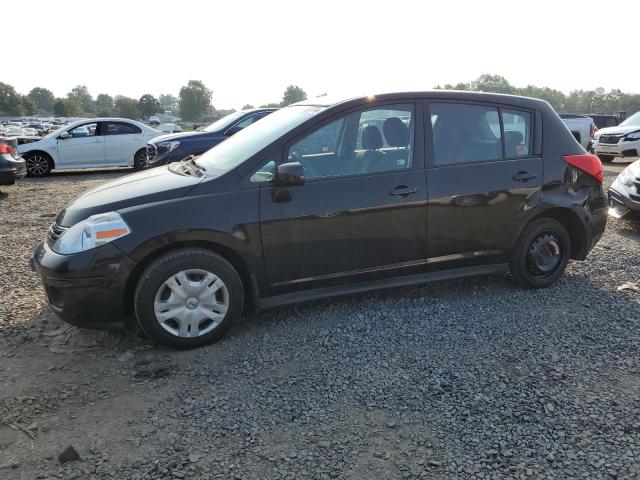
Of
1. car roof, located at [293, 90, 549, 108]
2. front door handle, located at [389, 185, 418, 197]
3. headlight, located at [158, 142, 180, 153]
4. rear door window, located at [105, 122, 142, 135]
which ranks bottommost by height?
front door handle, located at [389, 185, 418, 197]

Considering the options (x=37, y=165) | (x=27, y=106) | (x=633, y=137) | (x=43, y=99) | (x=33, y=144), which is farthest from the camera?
(x=43, y=99)

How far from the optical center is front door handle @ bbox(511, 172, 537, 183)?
434 centimetres

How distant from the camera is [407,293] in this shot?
4.54m

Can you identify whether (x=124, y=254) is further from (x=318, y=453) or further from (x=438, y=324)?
(x=438, y=324)

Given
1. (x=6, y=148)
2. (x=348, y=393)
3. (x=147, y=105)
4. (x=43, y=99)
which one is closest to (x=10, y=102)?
(x=147, y=105)

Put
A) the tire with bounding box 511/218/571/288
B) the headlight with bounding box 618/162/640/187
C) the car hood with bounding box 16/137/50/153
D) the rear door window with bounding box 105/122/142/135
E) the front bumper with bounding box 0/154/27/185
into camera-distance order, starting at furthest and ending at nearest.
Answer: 1. the rear door window with bounding box 105/122/142/135
2. the car hood with bounding box 16/137/50/153
3. the front bumper with bounding box 0/154/27/185
4. the headlight with bounding box 618/162/640/187
5. the tire with bounding box 511/218/571/288

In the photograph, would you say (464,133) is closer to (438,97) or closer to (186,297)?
(438,97)

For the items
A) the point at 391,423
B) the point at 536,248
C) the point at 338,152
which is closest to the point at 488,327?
the point at 536,248

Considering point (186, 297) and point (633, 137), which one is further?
point (633, 137)

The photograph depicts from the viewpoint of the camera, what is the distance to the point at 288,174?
11.6 ft

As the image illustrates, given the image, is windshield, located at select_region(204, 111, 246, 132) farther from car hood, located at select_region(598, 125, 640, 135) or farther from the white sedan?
car hood, located at select_region(598, 125, 640, 135)

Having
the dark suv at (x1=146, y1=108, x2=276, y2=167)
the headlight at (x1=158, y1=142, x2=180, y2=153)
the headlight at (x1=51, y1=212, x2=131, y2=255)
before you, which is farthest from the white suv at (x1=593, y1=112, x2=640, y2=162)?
the headlight at (x1=51, y1=212, x2=131, y2=255)

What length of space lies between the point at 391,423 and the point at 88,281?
6.99ft

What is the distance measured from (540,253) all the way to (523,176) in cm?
74
